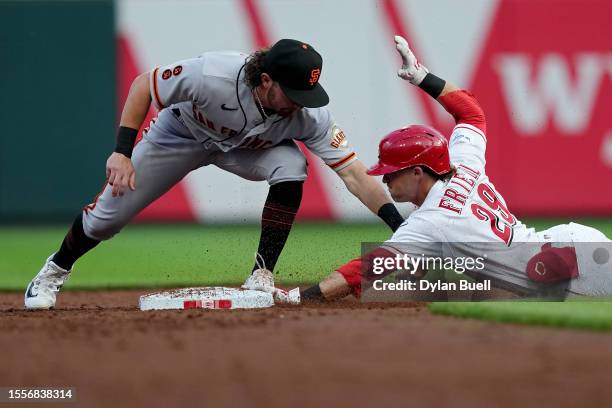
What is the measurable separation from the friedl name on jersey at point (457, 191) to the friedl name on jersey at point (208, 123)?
1.22m

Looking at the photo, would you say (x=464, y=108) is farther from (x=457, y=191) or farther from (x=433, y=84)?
(x=457, y=191)

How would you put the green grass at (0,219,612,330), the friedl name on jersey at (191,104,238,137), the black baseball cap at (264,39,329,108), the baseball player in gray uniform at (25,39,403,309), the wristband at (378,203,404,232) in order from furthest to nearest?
the wristband at (378,203,404,232)
the friedl name on jersey at (191,104,238,137)
the baseball player in gray uniform at (25,39,403,309)
the black baseball cap at (264,39,329,108)
the green grass at (0,219,612,330)

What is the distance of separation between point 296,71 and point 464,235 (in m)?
1.14

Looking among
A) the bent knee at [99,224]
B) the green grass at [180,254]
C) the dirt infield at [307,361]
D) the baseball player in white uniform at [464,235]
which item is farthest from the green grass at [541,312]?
the green grass at [180,254]

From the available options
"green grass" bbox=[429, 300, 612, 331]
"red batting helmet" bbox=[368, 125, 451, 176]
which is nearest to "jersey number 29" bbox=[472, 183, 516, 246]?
"red batting helmet" bbox=[368, 125, 451, 176]

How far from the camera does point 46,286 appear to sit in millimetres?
5707

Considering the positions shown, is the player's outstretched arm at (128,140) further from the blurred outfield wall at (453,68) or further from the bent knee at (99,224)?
the blurred outfield wall at (453,68)

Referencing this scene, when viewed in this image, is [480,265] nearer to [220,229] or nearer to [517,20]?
[220,229]

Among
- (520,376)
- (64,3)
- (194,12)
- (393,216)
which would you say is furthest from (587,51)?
(520,376)

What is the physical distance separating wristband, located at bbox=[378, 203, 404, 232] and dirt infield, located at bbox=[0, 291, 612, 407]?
2.99 feet

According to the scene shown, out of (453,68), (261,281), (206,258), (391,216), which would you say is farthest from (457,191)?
(453,68)

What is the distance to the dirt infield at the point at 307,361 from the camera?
296 centimetres

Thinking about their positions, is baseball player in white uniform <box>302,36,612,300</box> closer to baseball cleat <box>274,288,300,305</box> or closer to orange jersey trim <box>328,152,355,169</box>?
baseball cleat <box>274,288,300,305</box>

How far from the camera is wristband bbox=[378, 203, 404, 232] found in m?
5.56
